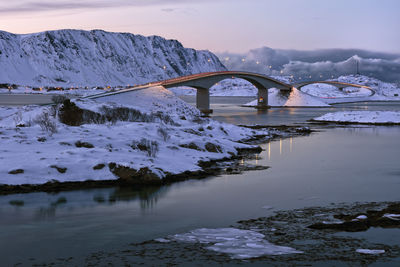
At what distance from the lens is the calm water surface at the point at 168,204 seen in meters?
13.9

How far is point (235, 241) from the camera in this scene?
1320 cm

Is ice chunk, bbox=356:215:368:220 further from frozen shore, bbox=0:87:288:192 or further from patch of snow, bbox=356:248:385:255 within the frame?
frozen shore, bbox=0:87:288:192

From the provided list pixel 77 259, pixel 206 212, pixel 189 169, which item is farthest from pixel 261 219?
pixel 189 169

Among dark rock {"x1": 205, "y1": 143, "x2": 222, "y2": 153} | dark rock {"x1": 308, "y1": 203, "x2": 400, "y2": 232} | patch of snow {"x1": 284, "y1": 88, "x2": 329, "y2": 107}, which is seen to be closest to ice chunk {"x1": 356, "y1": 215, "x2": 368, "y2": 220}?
dark rock {"x1": 308, "y1": 203, "x2": 400, "y2": 232}

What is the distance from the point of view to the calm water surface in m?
13.9

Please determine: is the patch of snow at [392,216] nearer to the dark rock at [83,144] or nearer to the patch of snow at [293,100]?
the dark rock at [83,144]

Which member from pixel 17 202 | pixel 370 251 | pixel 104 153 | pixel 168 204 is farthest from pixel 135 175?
pixel 370 251

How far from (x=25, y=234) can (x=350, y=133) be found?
44.5 m

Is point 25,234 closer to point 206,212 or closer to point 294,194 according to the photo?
point 206,212

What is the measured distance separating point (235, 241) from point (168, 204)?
5927 mm

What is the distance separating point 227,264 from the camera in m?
11.5

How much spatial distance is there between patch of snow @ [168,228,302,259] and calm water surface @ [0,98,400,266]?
85cm

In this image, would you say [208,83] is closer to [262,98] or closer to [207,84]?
[207,84]

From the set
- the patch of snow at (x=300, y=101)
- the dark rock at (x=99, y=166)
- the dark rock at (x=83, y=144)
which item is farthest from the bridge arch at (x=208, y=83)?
the dark rock at (x=99, y=166)
